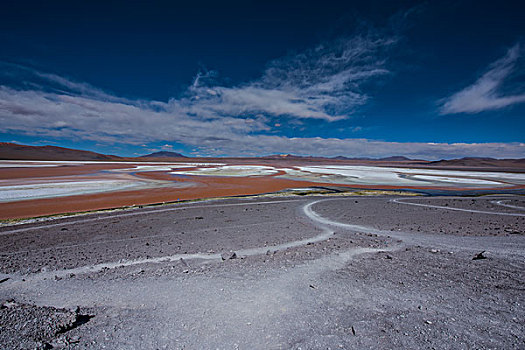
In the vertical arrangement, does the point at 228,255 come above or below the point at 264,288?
below

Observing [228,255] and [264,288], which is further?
[228,255]

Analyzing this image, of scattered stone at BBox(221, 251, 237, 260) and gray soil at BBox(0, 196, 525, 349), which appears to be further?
scattered stone at BBox(221, 251, 237, 260)

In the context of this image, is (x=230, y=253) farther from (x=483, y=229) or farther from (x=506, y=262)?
(x=483, y=229)

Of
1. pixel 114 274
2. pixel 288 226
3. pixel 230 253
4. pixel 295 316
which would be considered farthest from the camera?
pixel 288 226

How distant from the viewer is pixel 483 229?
10.1m

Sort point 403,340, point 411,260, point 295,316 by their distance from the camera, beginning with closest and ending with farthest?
point 403,340 < point 295,316 < point 411,260

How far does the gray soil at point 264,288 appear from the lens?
361cm

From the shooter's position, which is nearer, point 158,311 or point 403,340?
point 403,340

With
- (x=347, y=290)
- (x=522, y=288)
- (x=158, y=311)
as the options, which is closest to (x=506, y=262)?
(x=522, y=288)

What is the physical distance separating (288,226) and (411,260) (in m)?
5.64

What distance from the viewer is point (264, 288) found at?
5141 millimetres

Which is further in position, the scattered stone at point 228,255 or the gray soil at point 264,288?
the scattered stone at point 228,255

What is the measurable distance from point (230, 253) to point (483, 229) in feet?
36.8

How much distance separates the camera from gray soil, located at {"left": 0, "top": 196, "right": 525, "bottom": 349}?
11.8 ft
